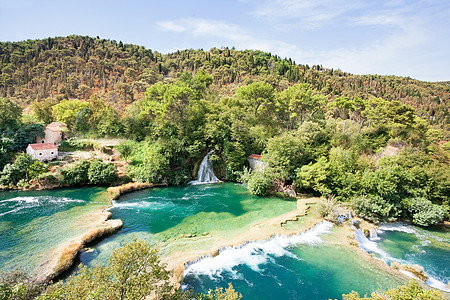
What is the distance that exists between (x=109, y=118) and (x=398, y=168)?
133ft

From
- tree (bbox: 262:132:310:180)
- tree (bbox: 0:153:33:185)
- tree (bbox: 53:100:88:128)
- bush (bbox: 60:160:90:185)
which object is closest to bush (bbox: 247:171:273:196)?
tree (bbox: 262:132:310:180)

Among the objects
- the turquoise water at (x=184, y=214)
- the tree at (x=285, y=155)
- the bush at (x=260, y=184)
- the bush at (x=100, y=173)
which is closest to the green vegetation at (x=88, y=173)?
the bush at (x=100, y=173)

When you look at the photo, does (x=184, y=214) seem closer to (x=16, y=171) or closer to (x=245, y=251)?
(x=245, y=251)

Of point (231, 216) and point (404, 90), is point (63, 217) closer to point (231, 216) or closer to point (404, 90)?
point (231, 216)

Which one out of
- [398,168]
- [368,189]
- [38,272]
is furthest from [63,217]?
[398,168]

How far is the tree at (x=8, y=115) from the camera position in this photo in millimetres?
30062

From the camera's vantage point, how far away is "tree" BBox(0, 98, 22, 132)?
30.1 m

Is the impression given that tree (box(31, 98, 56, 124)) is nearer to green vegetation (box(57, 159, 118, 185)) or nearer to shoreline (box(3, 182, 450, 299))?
green vegetation (box(57, 159, 118, 185))

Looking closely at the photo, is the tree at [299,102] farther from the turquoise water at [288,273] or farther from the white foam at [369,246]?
the turquoise water at [288,273]

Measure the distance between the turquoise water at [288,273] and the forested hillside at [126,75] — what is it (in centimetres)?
5284

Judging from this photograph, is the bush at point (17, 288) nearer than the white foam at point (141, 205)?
→ Yes

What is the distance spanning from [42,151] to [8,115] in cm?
879

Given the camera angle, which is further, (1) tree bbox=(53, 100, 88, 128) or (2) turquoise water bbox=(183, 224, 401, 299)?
(1) tree bbox=(53, 100, 88, 128)

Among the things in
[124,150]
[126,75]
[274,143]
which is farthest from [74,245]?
[126,75]
